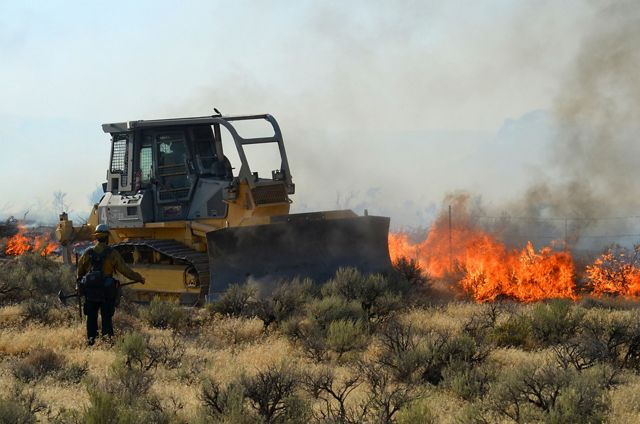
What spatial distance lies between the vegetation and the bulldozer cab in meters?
2.64

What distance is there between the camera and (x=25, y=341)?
13414 mm

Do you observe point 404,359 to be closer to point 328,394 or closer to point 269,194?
point 328,394

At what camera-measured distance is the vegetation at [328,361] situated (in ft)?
27.5

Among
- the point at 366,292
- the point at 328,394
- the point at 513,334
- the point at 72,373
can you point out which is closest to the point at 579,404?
the point at 328,394

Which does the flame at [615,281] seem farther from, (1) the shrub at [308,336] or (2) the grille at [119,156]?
(2) the grille at [119,156]

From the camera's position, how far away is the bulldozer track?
1738cm

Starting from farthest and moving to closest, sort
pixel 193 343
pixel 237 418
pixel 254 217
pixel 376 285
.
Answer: pixel 254 217, pixel 376 285, pixel 193 343, pixel 237 418

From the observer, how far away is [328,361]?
11891mm

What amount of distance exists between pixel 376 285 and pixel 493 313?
266cm

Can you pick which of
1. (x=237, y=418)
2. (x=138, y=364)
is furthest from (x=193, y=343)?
(x=237, y=418)

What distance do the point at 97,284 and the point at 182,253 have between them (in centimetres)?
455

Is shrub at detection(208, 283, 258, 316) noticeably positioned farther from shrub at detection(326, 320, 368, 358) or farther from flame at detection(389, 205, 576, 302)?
flame at detection(389, 205, 576, 302)

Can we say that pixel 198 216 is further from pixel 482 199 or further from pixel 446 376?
pixel 482 199

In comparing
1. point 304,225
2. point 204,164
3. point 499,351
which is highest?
point 204,164
